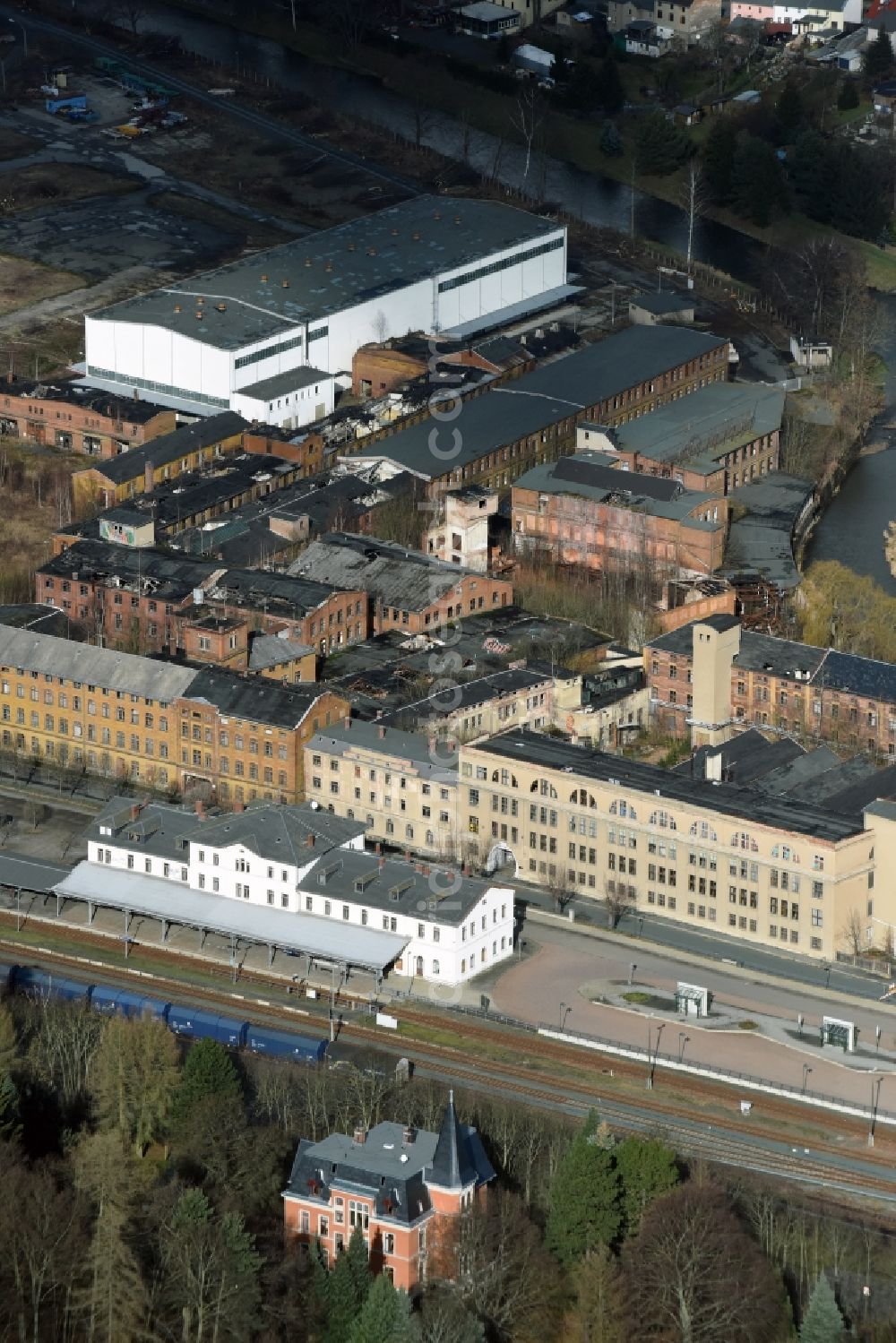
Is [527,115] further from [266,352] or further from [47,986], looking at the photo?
[47,986]

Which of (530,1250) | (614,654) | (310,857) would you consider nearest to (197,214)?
(614,654)

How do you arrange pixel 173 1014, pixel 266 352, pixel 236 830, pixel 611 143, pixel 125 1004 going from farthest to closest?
1. pixel 611 143
2. pixel 266 352
3. pixel 236 830
4. pixel 125 1004
5. pixel 173 1014

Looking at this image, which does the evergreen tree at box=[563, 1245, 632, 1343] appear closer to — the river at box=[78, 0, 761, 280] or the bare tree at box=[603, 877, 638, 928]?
the bare tree at box=[603, 877, 638, 928]

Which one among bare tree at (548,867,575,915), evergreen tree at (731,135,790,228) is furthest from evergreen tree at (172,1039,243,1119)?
evergreen tree at (731,135,790,228)

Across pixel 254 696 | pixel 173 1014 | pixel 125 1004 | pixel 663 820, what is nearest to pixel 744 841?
pixel 663 820

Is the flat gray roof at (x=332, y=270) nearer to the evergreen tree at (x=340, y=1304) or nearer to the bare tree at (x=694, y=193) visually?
the bare tree at (x=694, y=193)
